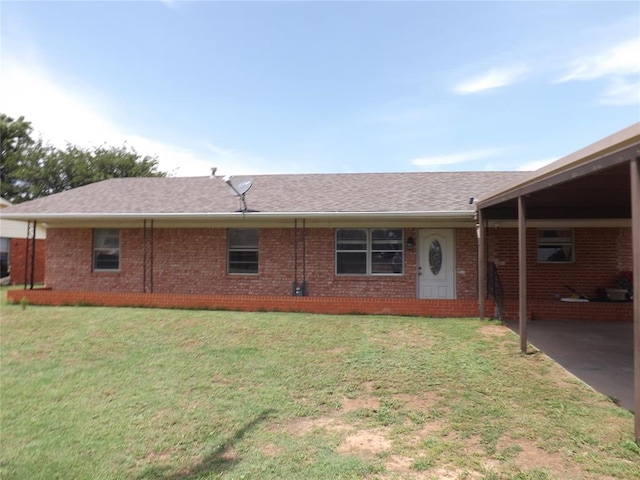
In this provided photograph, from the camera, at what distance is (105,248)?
12.9 meters

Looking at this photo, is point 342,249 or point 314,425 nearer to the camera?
point 314,425

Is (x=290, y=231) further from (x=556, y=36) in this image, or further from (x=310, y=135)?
(x=556, y=36)

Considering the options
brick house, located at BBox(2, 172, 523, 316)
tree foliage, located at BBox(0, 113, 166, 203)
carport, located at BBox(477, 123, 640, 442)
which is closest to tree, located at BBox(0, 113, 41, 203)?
tree foliage, located at BBox(0, 113, 166, 203)

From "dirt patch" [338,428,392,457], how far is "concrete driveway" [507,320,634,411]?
2.71m

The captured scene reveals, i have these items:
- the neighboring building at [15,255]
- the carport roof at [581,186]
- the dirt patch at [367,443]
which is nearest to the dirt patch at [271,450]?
the dirt patch at [367,443]

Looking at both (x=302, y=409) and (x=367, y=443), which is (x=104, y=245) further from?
(x=367, y=443)

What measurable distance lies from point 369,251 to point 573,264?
5335 millimetres

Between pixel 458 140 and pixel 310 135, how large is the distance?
5.95 m

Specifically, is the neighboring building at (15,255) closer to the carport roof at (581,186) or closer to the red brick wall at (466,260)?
the red brick wall at (466,260)

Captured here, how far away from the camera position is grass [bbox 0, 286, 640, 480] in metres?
3.53

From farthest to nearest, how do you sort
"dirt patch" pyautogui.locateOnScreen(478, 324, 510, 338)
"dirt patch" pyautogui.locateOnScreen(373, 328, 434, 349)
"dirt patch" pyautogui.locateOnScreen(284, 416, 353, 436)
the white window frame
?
the white window frame, "dirt patch" pyautogui.locateOnScreen(478, 324, 510, 338), "dirt patch" pyautogui.locateOnScreen(373, 328, 434, 349), "dirt patch" pyautogui.locateOnScreen(284, 416, 353, 436)

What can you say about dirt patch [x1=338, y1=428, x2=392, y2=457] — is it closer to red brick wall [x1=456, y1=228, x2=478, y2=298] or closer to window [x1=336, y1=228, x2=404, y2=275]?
window [x1=336, y1=228, x2=404, y2=275]

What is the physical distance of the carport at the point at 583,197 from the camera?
3.64 m

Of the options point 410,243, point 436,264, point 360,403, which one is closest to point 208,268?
point 410,243
